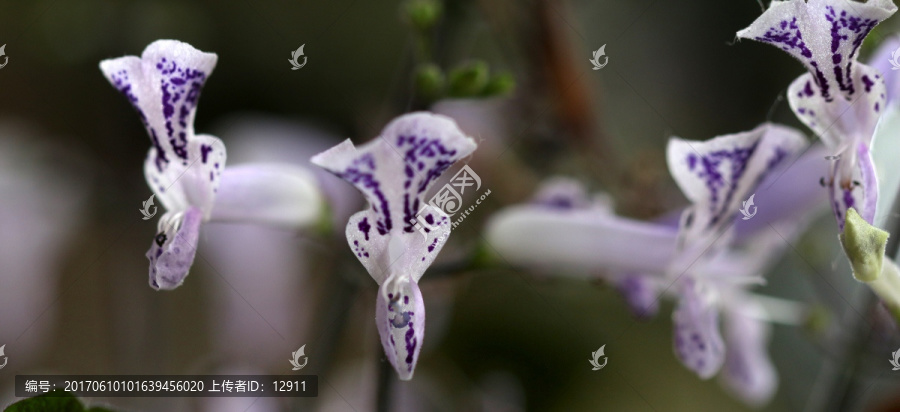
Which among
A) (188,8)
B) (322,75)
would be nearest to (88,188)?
(188,8)

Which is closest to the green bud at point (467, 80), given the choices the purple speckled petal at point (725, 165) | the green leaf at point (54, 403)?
the purple speckled petal at point (725, 165)

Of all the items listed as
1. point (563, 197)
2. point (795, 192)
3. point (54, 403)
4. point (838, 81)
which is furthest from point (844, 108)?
point (54, 403)

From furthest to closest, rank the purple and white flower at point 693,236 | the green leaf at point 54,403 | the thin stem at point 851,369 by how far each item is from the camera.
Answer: the thin stem at point 851,369, the purple and white flower at point 693,236, the green leaf at point 54,403

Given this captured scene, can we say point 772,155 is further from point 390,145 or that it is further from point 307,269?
point 307,269

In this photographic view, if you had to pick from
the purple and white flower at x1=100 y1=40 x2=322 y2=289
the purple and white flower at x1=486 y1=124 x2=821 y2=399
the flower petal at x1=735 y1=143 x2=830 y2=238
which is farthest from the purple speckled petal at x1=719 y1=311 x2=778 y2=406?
the purple and white flower at x1=100 y1=40 x2=322 y2=289

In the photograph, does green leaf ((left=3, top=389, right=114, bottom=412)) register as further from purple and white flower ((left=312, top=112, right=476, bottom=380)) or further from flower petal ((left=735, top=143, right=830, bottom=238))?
flower petal ((left=735, top=143, right=830, bottom=238))

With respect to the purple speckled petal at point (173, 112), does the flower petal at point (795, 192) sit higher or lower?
lower

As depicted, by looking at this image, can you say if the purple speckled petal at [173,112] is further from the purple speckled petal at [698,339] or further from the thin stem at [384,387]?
the purple speckled petal at [698,339]
